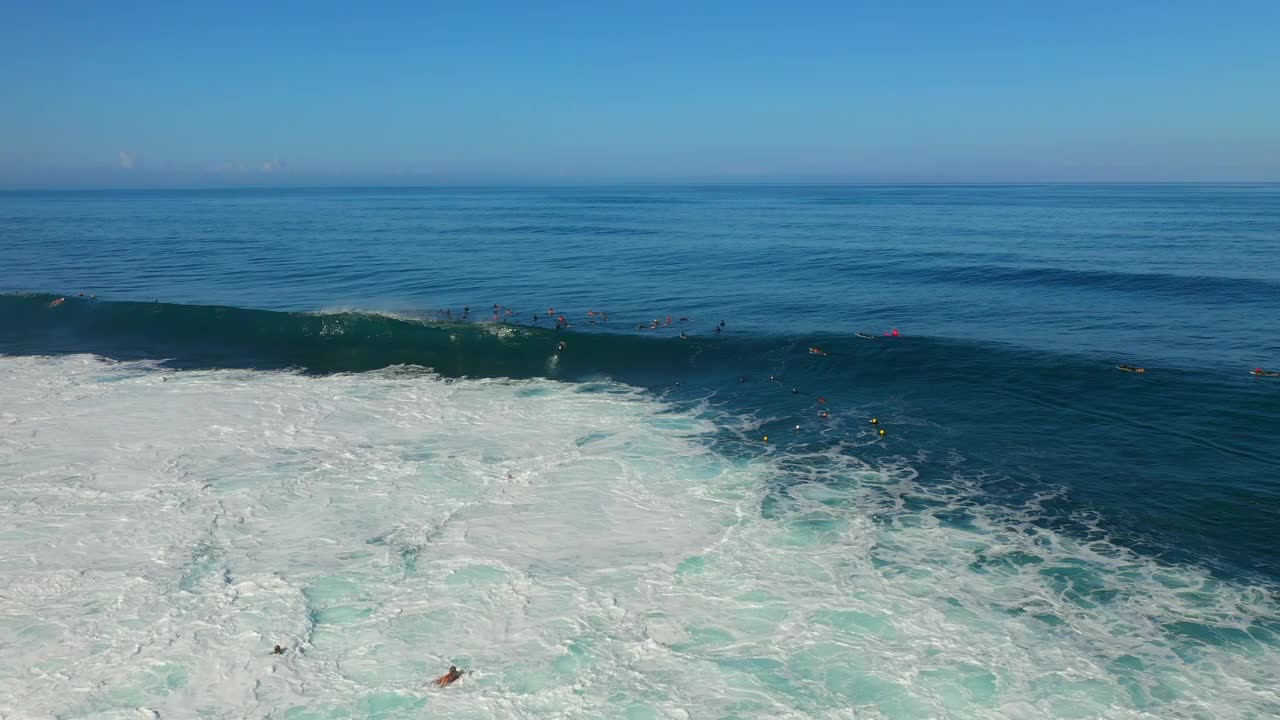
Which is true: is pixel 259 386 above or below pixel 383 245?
below

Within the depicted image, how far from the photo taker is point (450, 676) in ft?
43.5

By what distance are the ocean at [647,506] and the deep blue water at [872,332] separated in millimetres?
229

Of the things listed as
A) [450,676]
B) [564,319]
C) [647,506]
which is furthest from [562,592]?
[564,319]

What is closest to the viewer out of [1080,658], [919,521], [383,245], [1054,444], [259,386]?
[1080,658]

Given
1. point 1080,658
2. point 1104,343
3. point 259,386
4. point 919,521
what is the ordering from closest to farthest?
point 1080,658 < point 919,521 < point 259,386 < point 1104,343

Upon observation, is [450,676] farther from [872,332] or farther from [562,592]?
[872,332]

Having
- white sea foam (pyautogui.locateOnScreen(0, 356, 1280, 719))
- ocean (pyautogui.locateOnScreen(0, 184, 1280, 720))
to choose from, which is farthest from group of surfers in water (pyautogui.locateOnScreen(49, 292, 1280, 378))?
white sea foam (pyautogui.locateOnScreen(0, 356, 1280, 719))

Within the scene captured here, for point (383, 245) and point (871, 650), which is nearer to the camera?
point (871, 650)

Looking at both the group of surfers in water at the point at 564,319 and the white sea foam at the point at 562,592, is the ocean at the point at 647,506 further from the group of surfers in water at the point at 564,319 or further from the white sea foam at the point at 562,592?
the group of surfers in water at the point at 564,319

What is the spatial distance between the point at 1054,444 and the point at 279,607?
2168 cm

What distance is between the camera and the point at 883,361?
109 feet

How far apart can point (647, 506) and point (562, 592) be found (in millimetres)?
4570

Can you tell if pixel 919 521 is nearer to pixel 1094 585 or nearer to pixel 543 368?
pixel 1094 585

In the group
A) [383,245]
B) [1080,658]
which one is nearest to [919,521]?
[1080,658]
